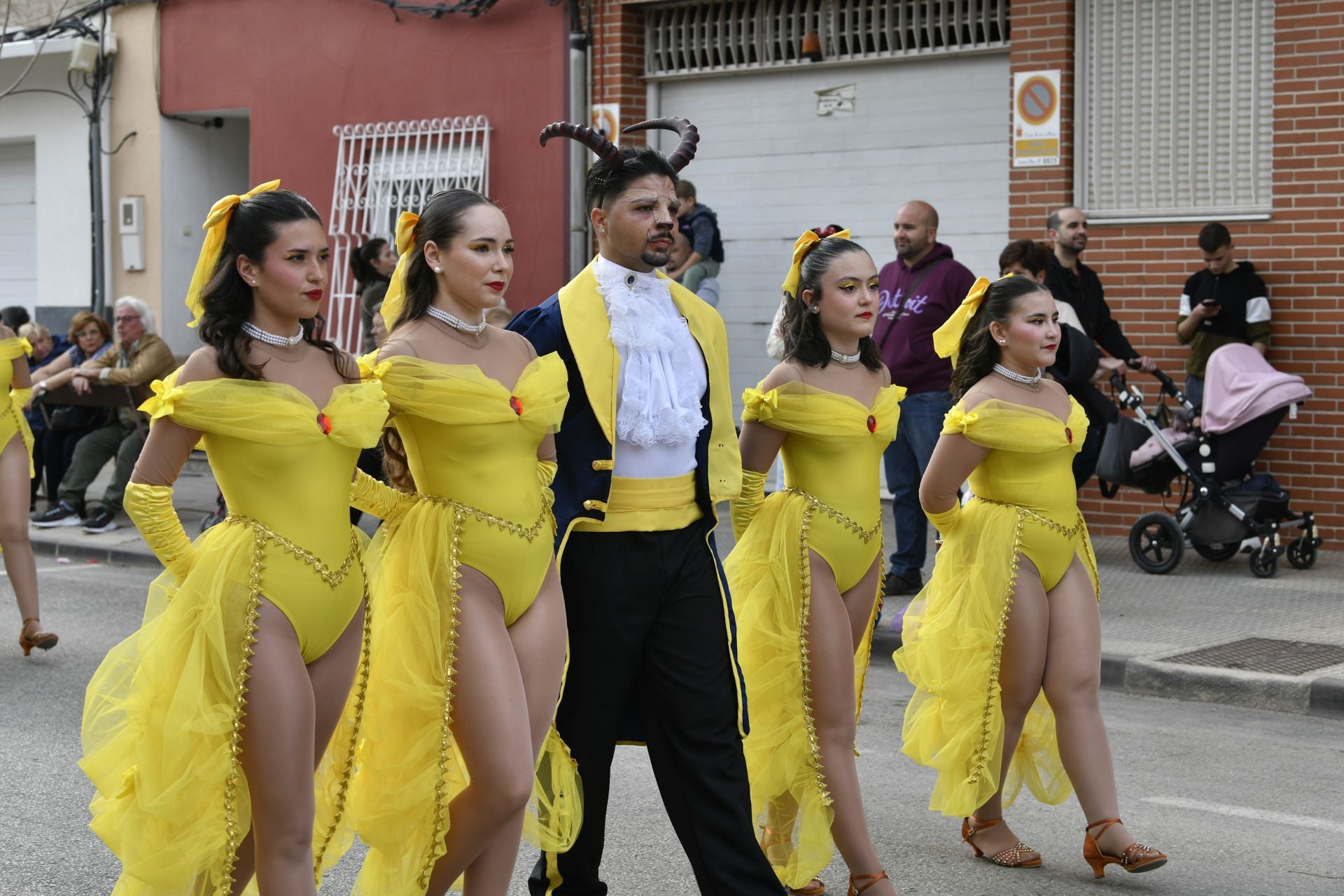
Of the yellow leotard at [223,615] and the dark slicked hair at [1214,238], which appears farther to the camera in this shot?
the dark slicked hair at [1214,238]

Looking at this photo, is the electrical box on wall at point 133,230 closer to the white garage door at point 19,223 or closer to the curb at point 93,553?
the white garage door at point 19,223

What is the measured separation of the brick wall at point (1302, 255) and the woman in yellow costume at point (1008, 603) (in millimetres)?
6178

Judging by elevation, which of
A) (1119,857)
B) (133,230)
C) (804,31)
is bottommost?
(1119,857)

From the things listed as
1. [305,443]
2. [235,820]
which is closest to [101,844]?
[235,820]

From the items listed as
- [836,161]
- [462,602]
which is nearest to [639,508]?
[462,602]

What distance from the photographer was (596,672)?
434cm

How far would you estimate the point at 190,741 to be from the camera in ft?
12.5

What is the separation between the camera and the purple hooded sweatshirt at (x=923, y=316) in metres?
9.65

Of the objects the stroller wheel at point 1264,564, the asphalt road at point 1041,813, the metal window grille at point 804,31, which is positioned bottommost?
the asphalt road at point 1041,813

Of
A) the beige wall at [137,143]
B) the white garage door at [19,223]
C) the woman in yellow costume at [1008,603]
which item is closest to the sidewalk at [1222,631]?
the woman in yellow costume at [1008,603]

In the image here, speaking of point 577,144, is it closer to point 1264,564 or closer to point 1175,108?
point 1175,108

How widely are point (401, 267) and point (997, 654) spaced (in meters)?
2.19

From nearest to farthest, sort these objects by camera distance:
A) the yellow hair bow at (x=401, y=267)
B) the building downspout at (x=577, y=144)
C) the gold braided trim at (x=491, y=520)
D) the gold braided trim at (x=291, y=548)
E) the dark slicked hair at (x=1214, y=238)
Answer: the gold braided trim at (x=291, y=548) < the gold braided trim at (x=491, y=520) < the yellow hair bow at (x=401, y=267) < the dark slicked hair at (x=1214, y=238) < the building downspout at (x=577, y=144)

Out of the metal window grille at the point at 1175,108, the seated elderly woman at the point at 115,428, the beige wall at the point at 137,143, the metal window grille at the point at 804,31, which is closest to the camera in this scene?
the metal window grille at the point at 1175,108
